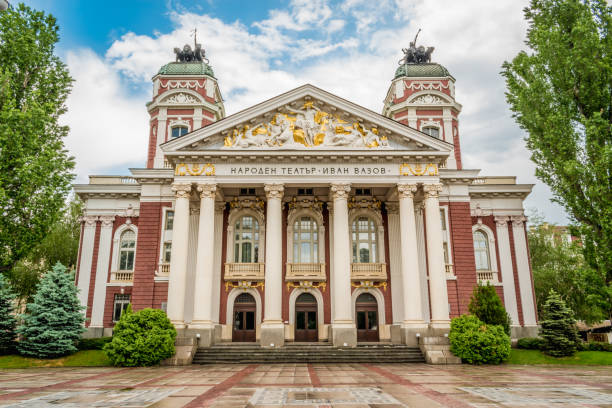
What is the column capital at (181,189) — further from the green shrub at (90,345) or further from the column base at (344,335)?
the column base at (344,335)

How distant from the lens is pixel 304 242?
29.2 m

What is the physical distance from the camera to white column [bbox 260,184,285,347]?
23250mm

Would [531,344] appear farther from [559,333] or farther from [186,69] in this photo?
[186,69]

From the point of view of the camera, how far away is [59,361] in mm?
21969

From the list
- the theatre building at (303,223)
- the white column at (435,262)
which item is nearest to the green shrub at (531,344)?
the theatre building at (303,223)

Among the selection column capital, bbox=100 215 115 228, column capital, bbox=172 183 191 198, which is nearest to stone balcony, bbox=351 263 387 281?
column capital, bbox=172 183 191 198

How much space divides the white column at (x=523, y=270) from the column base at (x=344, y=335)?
14.2 meters

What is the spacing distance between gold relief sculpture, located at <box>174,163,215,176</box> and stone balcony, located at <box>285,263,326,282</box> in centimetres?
784

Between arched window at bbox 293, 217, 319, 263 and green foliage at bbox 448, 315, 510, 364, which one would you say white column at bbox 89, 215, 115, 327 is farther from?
green foliage at bbox 448, 315, 510, 364

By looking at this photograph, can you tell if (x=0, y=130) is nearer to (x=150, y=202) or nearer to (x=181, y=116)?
(x=150, y=202)

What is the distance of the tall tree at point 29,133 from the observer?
2191cm

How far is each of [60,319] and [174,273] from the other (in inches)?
241

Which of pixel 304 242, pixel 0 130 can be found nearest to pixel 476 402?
pixel 304 242

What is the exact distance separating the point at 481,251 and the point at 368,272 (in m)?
9.34
